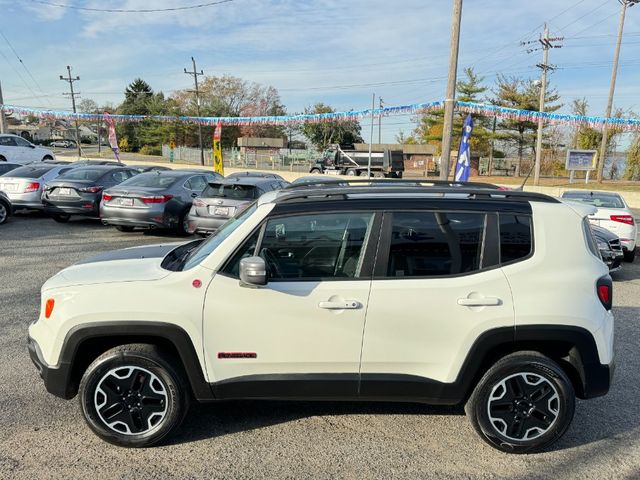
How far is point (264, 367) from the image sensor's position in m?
3.05

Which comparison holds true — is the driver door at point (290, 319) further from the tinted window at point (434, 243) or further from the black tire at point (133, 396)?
the black tire at point (133, 396)

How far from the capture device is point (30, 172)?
1305cm

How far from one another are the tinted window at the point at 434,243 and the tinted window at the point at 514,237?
144 millimetres

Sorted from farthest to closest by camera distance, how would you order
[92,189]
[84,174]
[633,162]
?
[633,162]
[84,174]
[92,189]

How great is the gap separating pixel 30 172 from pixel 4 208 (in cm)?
→ 168

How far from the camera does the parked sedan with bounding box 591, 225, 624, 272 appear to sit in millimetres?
7938

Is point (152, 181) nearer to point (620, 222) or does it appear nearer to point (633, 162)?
point (620, 222)

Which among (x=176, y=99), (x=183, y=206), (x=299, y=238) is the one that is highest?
(x=176, y=99)

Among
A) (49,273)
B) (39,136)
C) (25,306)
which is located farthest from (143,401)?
(39,136)

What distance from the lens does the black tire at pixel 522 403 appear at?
122 inches

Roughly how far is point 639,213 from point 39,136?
12780cm

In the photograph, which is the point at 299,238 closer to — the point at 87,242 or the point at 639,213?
the point at 87,242

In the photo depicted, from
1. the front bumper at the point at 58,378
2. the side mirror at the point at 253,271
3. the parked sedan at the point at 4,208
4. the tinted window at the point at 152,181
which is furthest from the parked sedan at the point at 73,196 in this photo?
the side mirror at the point at 253,271

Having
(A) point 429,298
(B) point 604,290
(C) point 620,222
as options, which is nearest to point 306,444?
(A) point 429,298
